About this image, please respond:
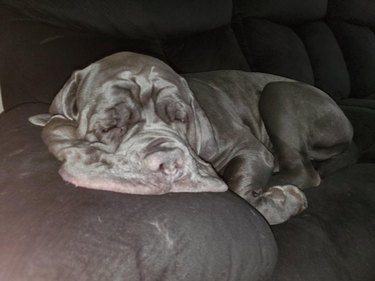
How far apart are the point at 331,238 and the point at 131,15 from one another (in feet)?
3.86

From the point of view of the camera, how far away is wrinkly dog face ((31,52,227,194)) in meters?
1.44

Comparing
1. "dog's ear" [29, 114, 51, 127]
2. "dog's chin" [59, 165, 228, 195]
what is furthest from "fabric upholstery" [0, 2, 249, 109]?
"dog's chin" [59, 165, 228, 195]

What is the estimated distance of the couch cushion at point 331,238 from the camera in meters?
1.64

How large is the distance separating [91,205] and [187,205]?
0.23 metres

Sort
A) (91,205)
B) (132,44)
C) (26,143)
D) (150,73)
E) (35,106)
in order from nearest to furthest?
(91,205), (26,143), (150,73), (35,106), (132,44)

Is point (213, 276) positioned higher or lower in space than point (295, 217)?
higher

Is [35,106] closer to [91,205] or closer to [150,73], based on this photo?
A: [150,73]

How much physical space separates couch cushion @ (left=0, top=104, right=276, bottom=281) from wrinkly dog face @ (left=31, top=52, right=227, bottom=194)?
52 millimetres

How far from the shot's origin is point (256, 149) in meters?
2.15

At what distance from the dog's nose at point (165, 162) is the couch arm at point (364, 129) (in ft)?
4.10

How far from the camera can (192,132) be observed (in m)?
1.83

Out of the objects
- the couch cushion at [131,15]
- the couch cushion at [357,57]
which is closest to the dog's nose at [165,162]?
the couch cushion at [131,15]

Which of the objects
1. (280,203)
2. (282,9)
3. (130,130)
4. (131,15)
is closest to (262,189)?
(280,203)

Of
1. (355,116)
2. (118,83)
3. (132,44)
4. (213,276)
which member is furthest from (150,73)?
(355,116)
